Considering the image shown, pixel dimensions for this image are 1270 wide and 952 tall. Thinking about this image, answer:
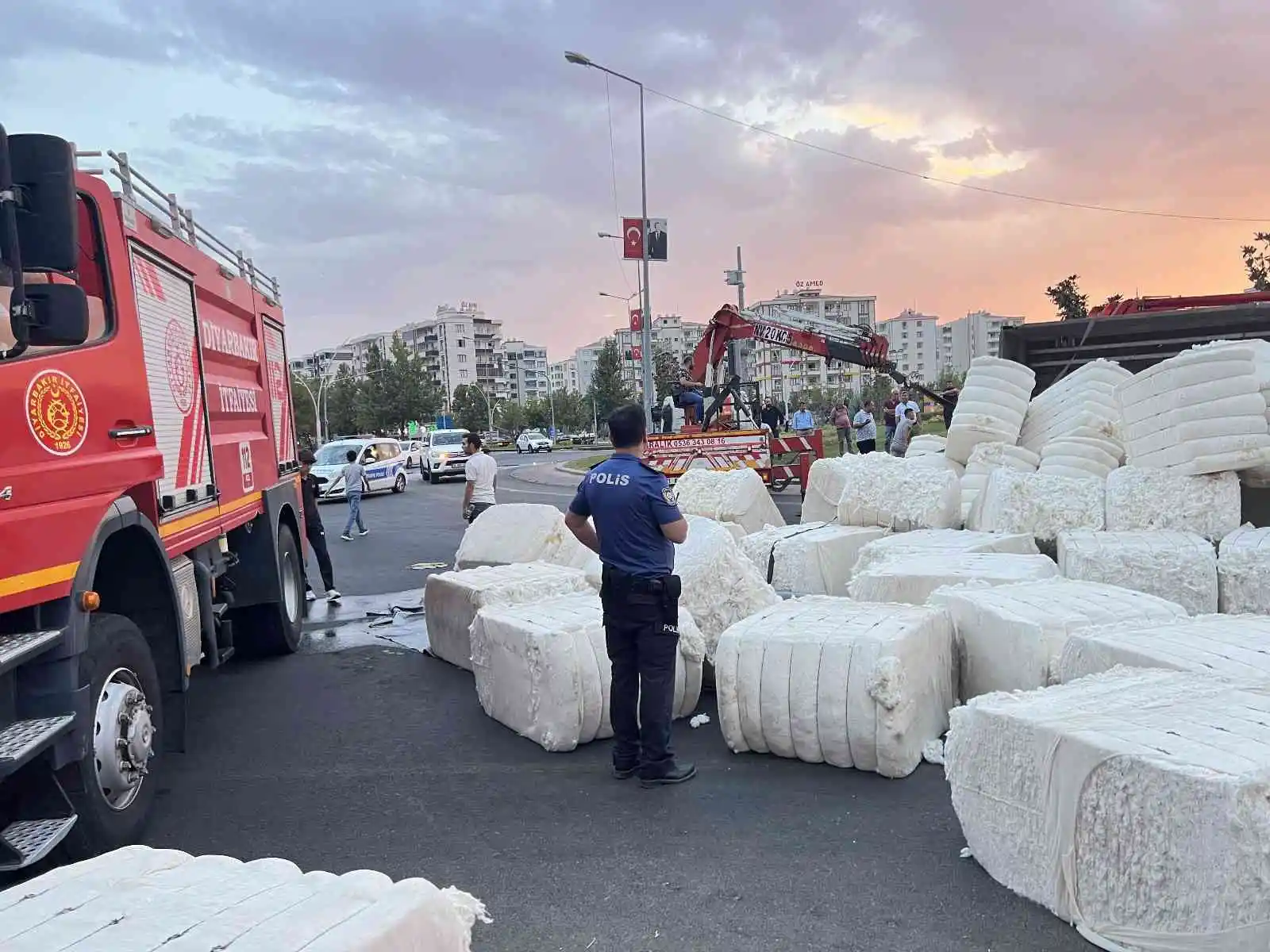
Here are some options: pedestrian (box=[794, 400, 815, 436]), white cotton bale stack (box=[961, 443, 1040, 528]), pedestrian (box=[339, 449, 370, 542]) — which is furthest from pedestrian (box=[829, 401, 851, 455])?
white cotton bale stack (box=[961, 443, 1040, 528])

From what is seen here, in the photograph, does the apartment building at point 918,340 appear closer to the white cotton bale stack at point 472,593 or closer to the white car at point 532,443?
the white car at point 532,443

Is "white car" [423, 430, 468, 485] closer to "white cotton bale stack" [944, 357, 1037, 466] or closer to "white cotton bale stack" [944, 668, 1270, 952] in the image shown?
"white cotton bale stack" [944, 357, 1037, 466]

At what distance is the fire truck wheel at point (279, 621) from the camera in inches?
298

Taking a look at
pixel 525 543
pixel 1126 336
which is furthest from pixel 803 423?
pixel 525 543

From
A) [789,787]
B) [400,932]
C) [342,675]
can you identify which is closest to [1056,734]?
[789,787]

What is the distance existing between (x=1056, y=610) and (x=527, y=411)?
309 ft

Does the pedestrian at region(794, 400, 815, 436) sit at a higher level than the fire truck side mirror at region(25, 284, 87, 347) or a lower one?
lower

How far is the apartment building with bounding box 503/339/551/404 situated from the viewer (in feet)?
532

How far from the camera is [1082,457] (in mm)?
8203

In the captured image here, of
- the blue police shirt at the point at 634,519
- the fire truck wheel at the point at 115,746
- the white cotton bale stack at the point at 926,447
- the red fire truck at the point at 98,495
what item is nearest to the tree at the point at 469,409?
the white cotton bale stack at the point at 926,447

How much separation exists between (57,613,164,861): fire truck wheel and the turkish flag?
20.5 metres

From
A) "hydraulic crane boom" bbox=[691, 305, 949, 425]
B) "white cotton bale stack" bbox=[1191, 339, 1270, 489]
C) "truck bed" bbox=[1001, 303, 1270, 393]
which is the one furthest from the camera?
"hydraulic crane boom" bbox=[691, 305, 949, 425]

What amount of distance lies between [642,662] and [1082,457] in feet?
17.6

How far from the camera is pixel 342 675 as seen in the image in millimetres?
7160
